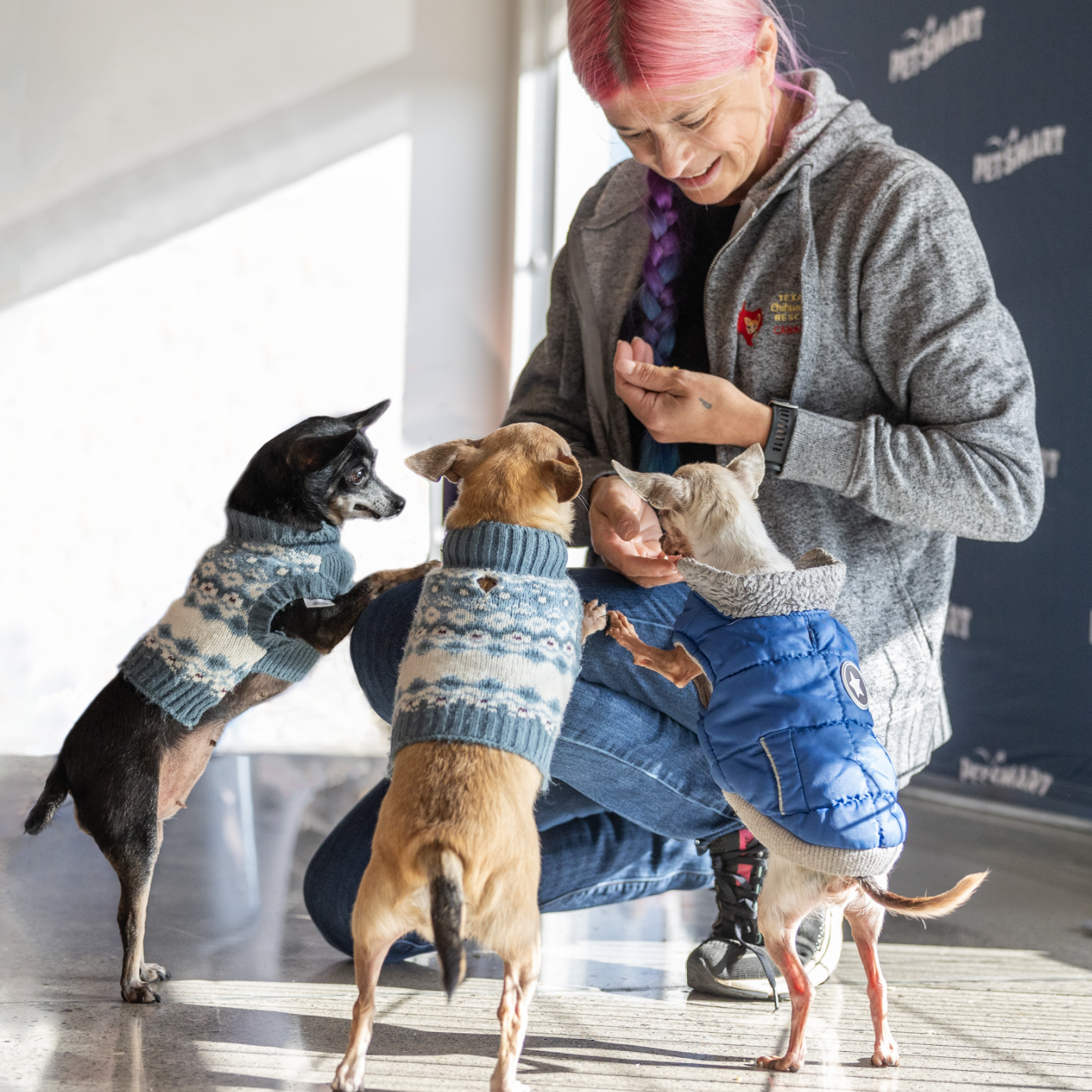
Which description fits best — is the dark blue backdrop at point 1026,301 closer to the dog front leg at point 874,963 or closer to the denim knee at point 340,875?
the dog front leg at point 874,963

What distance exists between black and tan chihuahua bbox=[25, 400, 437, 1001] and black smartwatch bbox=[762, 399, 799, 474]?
0.45 meters

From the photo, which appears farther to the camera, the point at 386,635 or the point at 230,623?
the point at 386,635

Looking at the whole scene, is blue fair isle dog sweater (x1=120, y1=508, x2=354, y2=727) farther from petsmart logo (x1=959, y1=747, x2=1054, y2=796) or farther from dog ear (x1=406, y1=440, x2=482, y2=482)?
petsmart logo (x1=959, y1=747, x2=1054, y2=796)

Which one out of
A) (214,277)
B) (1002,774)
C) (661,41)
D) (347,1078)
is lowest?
(1002,774)

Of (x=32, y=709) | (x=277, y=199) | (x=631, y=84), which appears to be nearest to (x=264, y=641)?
(x=631, y=84)

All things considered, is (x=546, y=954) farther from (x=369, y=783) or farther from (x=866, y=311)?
(x=369, y=783)

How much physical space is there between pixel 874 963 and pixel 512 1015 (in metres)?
0.42

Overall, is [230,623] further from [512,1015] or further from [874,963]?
[874,963]

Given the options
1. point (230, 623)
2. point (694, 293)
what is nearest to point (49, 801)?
point (230, 623)

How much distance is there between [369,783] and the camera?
10.00 feet

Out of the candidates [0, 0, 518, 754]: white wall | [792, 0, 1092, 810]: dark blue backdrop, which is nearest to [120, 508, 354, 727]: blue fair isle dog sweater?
[0, 0, 518, 754]: white wall

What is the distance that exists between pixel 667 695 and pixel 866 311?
0.58 m

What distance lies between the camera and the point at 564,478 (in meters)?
1.24

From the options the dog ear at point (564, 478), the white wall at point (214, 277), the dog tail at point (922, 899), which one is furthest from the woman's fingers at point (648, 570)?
the white wall at point (214, 277)
